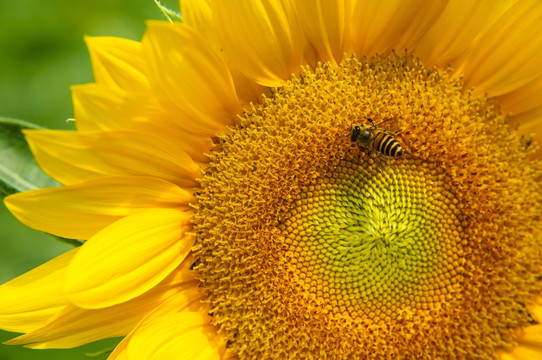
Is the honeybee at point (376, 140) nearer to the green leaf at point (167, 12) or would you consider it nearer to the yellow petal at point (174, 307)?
the green leaf at point (167, 12)

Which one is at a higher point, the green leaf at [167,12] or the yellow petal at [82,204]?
the green leaf at [167,12]

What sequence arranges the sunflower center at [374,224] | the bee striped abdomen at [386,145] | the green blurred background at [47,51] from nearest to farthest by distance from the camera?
1. the bee striped abdomen at [386,145]
2. the sunflower center at [374,224]
3. the green blurred background at [47,51]

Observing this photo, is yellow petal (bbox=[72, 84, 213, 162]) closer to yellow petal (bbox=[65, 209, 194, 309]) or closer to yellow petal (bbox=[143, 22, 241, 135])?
yellow petal (bbox=[143, 22, 241, 135])

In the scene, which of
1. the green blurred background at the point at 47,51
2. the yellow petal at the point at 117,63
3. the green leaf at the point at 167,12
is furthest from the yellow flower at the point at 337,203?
the green blurred background at the point at 47,51

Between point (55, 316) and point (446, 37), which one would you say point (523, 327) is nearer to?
point (446, 37)

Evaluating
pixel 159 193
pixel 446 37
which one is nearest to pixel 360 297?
pixel 159 193
